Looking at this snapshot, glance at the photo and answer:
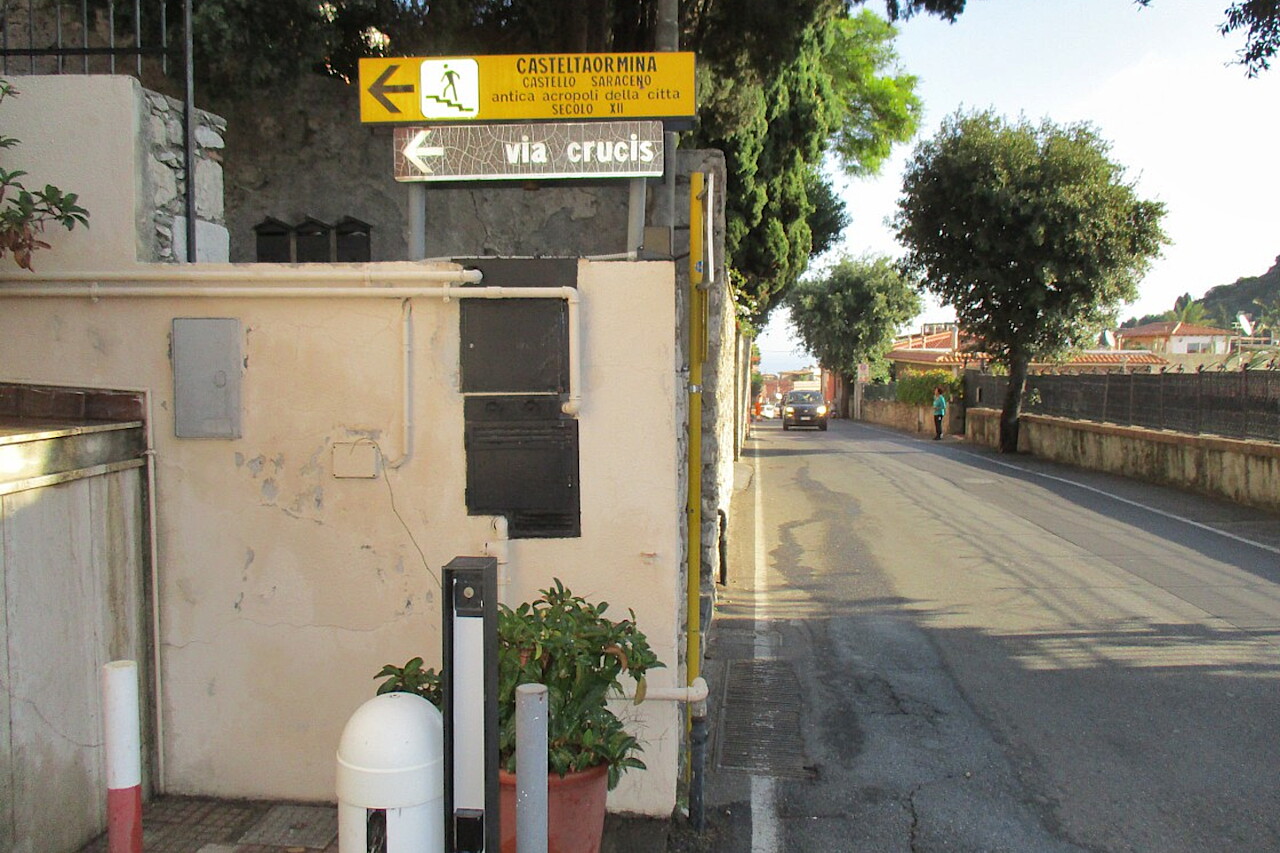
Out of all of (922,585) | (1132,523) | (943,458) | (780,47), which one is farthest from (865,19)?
(922,585)

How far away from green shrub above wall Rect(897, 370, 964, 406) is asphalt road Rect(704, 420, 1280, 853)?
21117mm

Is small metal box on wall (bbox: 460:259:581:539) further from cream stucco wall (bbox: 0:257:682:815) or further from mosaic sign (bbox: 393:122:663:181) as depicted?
mosaic sign (bbox: 393:122:663:181)

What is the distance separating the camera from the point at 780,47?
474 inches

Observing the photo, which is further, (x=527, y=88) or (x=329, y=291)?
(x=527, y=88)

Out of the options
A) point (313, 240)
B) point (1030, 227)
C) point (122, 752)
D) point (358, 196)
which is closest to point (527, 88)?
point (313, 240)

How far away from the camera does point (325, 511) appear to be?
4.32 m

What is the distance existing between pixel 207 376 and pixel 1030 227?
21120 mm

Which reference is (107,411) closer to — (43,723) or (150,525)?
(150,525)

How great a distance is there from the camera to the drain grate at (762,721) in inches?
207

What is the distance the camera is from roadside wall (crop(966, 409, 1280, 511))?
14266mm

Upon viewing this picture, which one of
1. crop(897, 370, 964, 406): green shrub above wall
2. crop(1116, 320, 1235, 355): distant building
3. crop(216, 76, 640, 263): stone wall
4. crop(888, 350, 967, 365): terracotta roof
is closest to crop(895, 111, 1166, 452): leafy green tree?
crop(897, 370, 964, 406): green shrub above wall

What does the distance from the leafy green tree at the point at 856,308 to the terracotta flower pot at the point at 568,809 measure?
151ft

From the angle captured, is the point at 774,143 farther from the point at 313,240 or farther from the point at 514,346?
the point at 514,346

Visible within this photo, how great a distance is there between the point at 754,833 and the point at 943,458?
1971 centimetres
